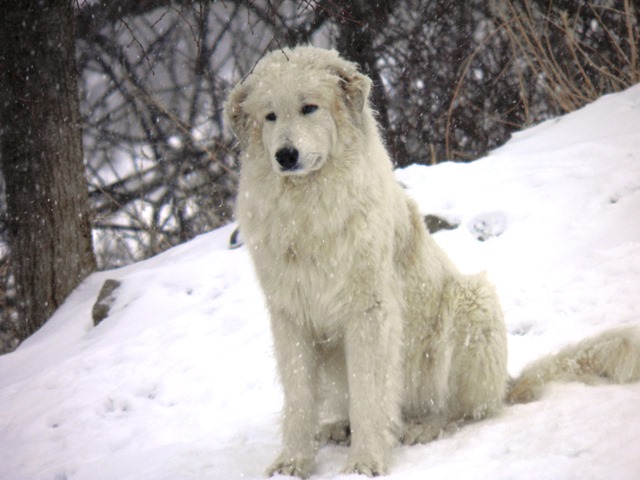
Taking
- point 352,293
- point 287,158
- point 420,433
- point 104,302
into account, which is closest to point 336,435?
point 420,433

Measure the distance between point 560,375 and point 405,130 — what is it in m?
7.09

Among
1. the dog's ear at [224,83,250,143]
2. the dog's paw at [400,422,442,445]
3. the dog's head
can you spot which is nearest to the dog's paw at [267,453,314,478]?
the dog's paw at [400,422,442,445]

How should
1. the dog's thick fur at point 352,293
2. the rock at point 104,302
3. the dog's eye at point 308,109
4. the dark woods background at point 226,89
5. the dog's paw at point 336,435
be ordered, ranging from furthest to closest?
the dark woods background at point 226,89
the rock at point 104,302
the dog's paw at point 336,435
the dog's eye at point 308,109
the dog's thick fur at point 352,293

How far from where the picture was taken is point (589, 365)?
12.2ft

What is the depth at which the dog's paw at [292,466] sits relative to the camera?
3309 mm

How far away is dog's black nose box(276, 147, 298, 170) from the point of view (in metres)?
3.36

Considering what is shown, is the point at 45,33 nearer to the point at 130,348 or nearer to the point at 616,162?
the point at 130,348

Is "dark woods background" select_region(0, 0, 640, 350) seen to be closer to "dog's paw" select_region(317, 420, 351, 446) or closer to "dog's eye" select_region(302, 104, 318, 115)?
"dog's eye" select_region(302, 104, 318, 115)

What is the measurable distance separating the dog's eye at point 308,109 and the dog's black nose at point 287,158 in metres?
0.27

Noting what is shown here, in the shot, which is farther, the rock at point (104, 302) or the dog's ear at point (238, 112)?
the rock at point (104, 302)

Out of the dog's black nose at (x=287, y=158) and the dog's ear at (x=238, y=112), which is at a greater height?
the dog's ear at (x=238, y=112)

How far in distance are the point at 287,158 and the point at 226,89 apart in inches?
310

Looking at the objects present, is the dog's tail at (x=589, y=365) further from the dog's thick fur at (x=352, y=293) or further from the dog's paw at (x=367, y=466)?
the dog's paw at (x=367, y=466)

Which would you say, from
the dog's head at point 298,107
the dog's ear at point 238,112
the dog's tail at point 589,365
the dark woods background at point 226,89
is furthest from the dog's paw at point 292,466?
the dark woods background at point 226,89
